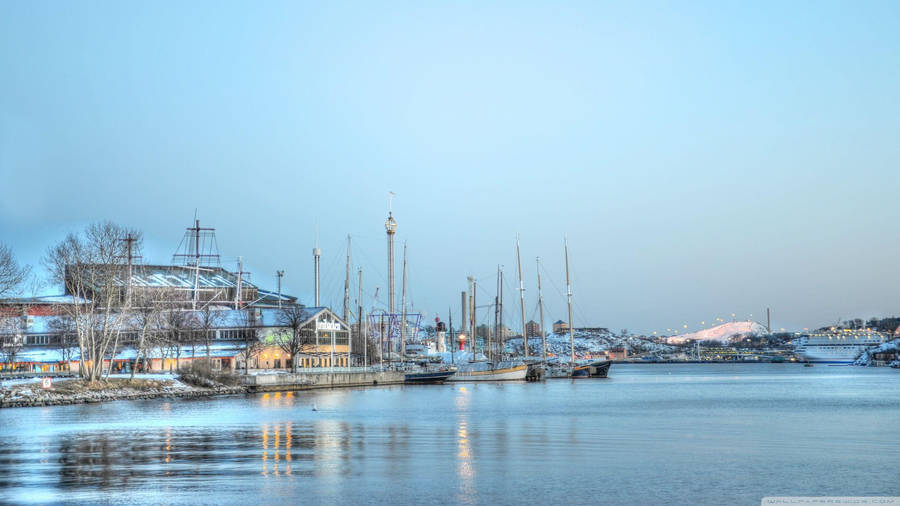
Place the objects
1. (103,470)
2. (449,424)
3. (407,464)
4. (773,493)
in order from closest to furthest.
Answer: (773,493), (103,470), (407,464), (449,424)

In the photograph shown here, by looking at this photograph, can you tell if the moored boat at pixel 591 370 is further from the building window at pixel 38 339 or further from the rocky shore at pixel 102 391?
the building window at pixel 38 339

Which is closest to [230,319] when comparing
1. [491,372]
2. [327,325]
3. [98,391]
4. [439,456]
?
[327,325]

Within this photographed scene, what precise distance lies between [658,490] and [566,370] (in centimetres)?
13258

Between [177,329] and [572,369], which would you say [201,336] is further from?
[572,369]

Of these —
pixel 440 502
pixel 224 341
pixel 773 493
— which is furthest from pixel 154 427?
pixel 224 341

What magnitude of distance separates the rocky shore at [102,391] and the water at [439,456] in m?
4.91

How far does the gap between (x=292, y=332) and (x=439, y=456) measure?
96494 millimetres

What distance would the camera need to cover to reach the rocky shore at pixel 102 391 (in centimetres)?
7350

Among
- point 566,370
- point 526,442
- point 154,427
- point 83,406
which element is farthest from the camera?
point 566,370

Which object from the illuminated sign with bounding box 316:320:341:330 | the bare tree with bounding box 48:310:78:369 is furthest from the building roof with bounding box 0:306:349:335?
the illuminated sign with bounding box 316:320:341:330

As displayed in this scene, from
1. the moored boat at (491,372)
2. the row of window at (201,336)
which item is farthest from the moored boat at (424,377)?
the row of window at (201,336)

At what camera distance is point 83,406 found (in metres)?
73.5

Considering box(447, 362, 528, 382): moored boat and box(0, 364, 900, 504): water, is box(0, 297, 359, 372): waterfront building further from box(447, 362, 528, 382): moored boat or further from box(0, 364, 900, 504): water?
box(0, 364, 900, 504): water

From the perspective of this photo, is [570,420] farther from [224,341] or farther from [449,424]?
[224,341]
